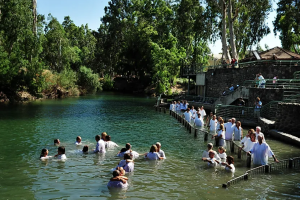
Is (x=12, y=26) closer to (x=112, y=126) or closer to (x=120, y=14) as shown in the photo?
(x=112, y=126)

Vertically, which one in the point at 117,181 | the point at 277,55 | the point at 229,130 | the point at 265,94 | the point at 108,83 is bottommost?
the point at 117,181

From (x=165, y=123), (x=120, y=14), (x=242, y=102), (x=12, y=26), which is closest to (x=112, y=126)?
(x=165, y=123)

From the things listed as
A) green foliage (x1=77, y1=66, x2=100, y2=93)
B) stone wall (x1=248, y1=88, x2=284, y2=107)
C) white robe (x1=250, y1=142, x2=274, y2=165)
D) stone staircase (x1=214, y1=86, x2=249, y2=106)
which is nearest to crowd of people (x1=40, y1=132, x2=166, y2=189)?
white robe (x1=250, y1=142, x2=274, y2=165)

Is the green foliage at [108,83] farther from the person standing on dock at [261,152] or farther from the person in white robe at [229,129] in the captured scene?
the person standing on dock at [261,152]

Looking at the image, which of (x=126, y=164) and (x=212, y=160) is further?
(x=212, y=160)

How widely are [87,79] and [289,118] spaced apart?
2363 inches

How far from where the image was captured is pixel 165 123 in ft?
98.8

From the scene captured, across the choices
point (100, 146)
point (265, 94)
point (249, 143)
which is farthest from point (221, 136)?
point (265, 94)

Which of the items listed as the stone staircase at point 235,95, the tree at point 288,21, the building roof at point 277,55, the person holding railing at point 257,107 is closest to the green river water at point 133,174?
the person holding railing at point 257,107

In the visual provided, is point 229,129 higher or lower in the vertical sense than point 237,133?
higher

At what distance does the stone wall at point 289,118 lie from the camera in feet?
69.8

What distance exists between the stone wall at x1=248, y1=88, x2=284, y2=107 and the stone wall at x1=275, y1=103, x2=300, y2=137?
543 centimetres

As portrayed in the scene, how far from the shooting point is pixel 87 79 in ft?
249

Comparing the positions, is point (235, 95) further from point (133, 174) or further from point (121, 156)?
point (133, 174)
